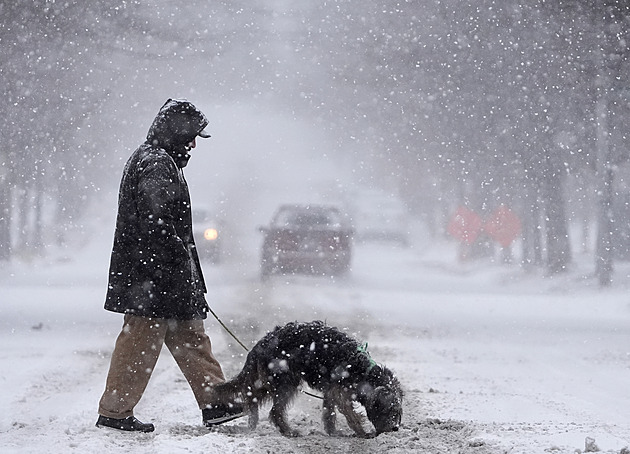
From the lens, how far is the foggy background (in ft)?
43.1

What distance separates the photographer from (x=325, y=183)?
16.2m

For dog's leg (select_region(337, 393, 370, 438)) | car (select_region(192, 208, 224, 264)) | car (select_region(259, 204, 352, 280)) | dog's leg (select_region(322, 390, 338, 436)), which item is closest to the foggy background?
→ car (select_region(192, 208, 224, 264))

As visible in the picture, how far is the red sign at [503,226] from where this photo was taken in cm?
1631

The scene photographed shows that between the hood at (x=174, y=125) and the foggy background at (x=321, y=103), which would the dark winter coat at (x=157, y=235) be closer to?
the hood at (x=174, y=125)

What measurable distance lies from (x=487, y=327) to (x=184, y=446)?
23.1ft

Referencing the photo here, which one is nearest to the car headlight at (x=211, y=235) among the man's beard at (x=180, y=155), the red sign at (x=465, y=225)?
the red sign at (x=465, y=225)

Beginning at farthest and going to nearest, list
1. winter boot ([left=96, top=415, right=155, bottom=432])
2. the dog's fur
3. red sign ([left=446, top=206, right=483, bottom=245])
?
red sign ([left=446, top=206, right=483, bottom=245]) < the dog's fur < winter boot ([left=96, top=415, right=155, bottom=432])

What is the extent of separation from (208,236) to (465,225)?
6161mm

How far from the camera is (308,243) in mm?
12711

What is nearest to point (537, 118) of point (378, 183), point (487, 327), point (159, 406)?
point (378, 183)

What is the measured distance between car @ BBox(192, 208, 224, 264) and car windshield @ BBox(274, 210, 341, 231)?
1307 millimetres

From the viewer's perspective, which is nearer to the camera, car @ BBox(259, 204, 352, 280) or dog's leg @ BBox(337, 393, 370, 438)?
dog's leg @ BBox(337, 393, 370, 438)

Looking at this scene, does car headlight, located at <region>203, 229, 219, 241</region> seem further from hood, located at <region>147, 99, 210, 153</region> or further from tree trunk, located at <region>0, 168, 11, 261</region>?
hood, located at <region>147, 99, 210, 153</region>

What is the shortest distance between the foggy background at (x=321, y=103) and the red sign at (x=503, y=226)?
0.69ft
